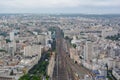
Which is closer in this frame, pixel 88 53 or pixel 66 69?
pixel 66 69

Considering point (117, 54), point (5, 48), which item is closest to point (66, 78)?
point (117, 54)

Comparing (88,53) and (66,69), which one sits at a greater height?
(88,53)

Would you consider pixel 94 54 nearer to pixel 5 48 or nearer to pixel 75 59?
pixel 75 59

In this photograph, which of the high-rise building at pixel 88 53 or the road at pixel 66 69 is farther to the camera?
the high-rise building at pixel 88 53

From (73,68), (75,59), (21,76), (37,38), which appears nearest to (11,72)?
(21,76)

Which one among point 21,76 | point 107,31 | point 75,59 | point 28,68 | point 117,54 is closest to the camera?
point 21,76

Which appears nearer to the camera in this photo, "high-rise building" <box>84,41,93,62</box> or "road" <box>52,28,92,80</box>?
"road" <box>52,28,92,80</box>

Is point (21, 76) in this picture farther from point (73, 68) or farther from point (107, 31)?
point (107, 31)

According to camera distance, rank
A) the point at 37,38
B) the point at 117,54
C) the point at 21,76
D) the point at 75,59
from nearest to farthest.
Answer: the point at 21,76
the point at 75,59
the point at 117,54
the point at 37,38

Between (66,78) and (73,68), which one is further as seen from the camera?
(73,68)
